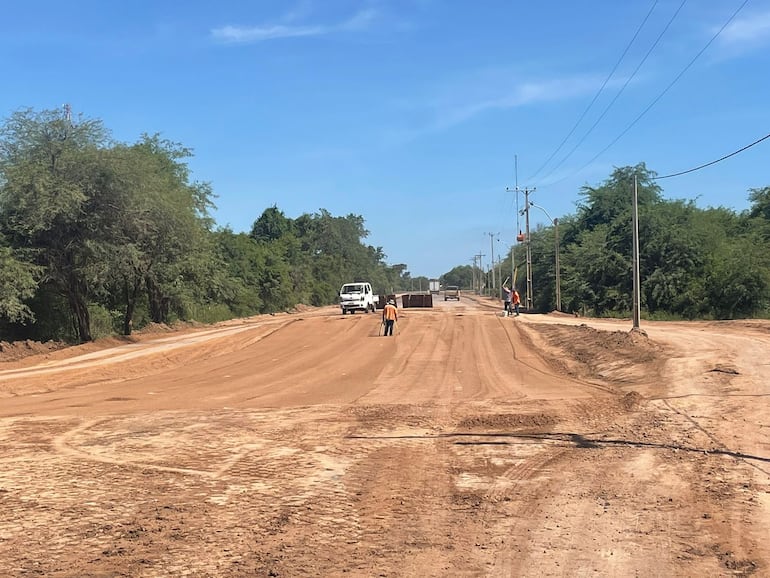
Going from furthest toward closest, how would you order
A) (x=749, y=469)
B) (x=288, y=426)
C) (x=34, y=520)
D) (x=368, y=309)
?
(x=368, y=309)
(x=288, y=426)
(x=749, y=469)
(x=34, y=520)

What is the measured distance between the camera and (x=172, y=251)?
1382 inches

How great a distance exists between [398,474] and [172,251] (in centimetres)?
2900

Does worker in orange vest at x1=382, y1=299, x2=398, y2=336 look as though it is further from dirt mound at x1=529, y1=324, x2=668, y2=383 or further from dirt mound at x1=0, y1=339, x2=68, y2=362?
dirt mound at x1=0, y1=339, x2=68, y2=362

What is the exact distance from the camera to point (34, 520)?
6.77m

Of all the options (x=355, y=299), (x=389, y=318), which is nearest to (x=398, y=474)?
(x=389, y=318)

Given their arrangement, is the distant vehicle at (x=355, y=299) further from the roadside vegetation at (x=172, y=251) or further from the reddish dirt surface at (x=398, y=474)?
the reddish dirt surface at (x=398, y=474)

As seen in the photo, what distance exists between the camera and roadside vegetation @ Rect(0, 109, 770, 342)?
28656mm

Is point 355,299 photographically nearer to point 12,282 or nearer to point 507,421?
point 12,282

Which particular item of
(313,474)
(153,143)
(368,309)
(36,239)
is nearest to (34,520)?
(313,474)

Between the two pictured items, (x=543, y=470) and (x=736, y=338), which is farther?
(x=736, y=338)

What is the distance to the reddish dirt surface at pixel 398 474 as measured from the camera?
5723 millimetres

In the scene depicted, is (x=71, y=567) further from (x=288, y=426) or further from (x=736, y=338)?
(x=736, y=338)

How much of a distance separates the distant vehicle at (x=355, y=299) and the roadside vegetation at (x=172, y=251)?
30.4 ft

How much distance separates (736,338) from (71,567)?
2406 cm
